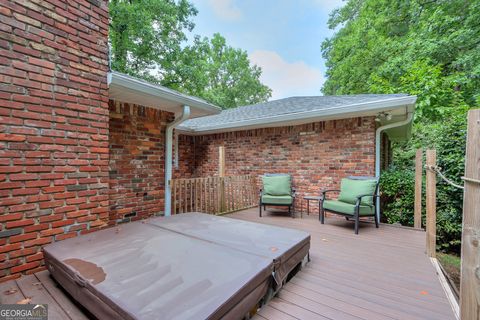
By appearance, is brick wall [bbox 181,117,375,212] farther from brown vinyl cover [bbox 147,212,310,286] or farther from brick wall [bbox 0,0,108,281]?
brick wall [bbox 0,0,108,281]

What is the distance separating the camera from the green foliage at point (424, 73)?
4.49m

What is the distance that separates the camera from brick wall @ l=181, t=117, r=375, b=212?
504cm

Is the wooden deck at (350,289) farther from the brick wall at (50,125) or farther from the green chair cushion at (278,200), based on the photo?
the green chair cushion at (278,200)

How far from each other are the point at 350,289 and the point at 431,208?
1.91 m

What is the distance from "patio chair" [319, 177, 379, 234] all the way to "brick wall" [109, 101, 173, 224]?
3.43 metres

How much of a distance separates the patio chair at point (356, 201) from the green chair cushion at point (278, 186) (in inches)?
40.3

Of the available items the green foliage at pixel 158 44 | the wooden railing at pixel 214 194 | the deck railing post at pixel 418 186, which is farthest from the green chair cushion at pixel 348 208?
the green foliage at pixel 158 44

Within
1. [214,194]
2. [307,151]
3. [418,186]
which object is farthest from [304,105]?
[214,194]

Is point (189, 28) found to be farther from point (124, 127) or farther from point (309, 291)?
point (309, 291)

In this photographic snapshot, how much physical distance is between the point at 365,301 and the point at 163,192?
3.58 metres

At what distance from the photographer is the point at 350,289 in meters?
2.16

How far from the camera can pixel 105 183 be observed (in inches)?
111

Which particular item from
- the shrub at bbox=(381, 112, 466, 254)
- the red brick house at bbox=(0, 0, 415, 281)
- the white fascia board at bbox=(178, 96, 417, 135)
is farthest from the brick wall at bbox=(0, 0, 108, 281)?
the shrub at bbox=(381, 112, 466, 254)

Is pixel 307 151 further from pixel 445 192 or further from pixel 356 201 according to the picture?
pixel 445 192
